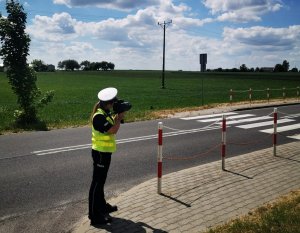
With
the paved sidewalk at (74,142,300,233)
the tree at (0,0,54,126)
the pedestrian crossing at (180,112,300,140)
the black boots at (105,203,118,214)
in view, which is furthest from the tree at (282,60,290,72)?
the black boots at (105,203,118,214)

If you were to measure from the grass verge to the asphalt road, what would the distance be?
8.60ft

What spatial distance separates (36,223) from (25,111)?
35.9ft

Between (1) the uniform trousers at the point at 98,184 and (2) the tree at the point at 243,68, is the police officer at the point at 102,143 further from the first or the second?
(2) the tree at the point at 243,68

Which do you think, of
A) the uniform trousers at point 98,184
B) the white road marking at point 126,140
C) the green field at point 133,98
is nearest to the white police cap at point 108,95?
the uniform trousers at point 98,184

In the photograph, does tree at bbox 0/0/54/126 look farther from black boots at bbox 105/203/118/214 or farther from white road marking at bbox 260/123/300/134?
black boots at bbox 105/203/118/214

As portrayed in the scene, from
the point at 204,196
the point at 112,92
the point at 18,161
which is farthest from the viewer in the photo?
the point at 18,161

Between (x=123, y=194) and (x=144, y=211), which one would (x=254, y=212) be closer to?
(x=144, y=211)

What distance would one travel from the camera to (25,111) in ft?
52.6

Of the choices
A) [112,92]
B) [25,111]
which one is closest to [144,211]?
[112,92]

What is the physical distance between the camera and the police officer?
5.54 m

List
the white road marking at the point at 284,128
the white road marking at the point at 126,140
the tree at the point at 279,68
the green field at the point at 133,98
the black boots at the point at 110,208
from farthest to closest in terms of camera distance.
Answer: the tree at the point at 279,68 < the green field at the point at 133,98 < the white road marking at the point at 284,128 < the white road marking at the point at 126,140 < the black boots at the point at 110,208

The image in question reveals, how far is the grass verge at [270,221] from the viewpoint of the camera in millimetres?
4973

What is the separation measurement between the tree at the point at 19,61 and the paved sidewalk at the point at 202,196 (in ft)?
32.8

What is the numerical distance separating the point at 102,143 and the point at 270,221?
274 centimetres
